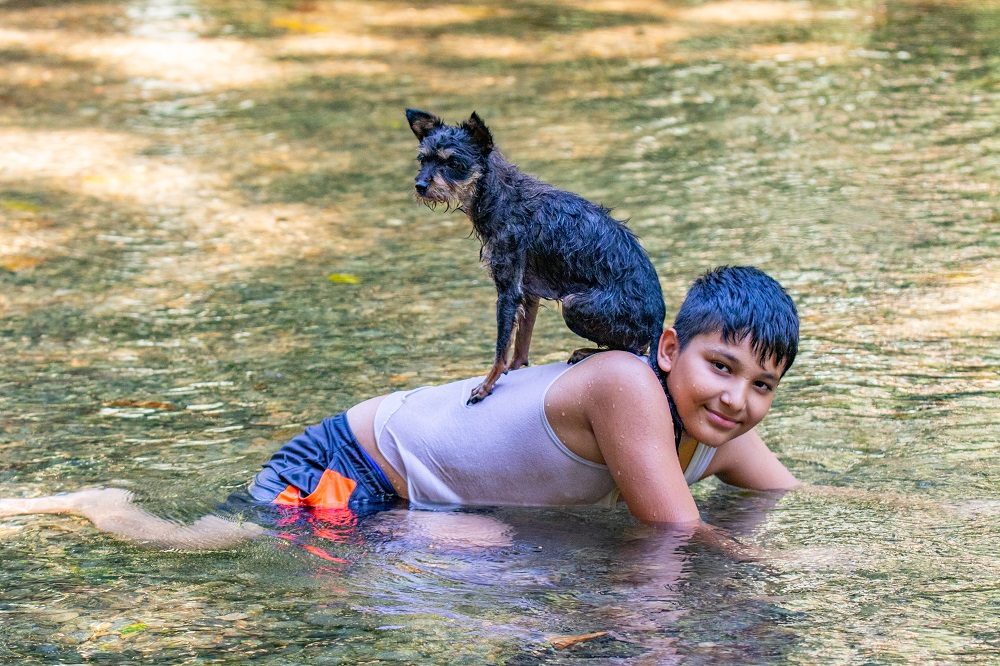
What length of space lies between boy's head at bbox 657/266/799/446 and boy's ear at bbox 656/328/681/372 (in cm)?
3

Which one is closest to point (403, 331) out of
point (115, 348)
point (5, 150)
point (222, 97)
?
point (115, 348)

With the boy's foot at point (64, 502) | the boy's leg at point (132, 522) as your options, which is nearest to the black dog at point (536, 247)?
the boy's leg at point (132, 522)

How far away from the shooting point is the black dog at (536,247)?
3.95 meters

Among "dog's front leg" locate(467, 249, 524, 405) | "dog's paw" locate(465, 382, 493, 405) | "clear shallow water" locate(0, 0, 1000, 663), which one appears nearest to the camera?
"clear shallow water" locate(0, 0, 1000, 663)

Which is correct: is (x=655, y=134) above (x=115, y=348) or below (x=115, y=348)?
above

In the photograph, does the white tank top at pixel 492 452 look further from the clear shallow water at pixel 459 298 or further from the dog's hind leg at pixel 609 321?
the dog's hind leg at pixel 609 321

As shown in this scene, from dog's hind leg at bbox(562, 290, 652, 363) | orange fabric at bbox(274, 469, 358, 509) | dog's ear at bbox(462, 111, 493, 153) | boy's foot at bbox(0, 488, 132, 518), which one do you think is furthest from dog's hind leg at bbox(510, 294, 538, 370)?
boy's foot at bbox(0, 488, 132, 518)

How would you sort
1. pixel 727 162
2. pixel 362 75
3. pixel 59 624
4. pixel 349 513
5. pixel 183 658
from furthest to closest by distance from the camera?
pixel 362 75 → pixel 727 162 → pixel 349 513 → pixel 59 624 → pixel 183 658

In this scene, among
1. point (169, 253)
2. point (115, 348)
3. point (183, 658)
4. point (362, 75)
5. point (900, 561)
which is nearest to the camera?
point (183, 658)

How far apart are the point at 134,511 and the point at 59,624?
0.79 m

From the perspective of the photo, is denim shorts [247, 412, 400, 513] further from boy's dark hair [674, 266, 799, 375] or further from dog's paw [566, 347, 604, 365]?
boy's dark hair [674, 266, 799, 375]

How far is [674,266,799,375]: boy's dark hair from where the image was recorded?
3418 mm

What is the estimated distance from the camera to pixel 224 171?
Result: 8094mm

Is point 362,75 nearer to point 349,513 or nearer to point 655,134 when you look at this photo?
point 655,134
